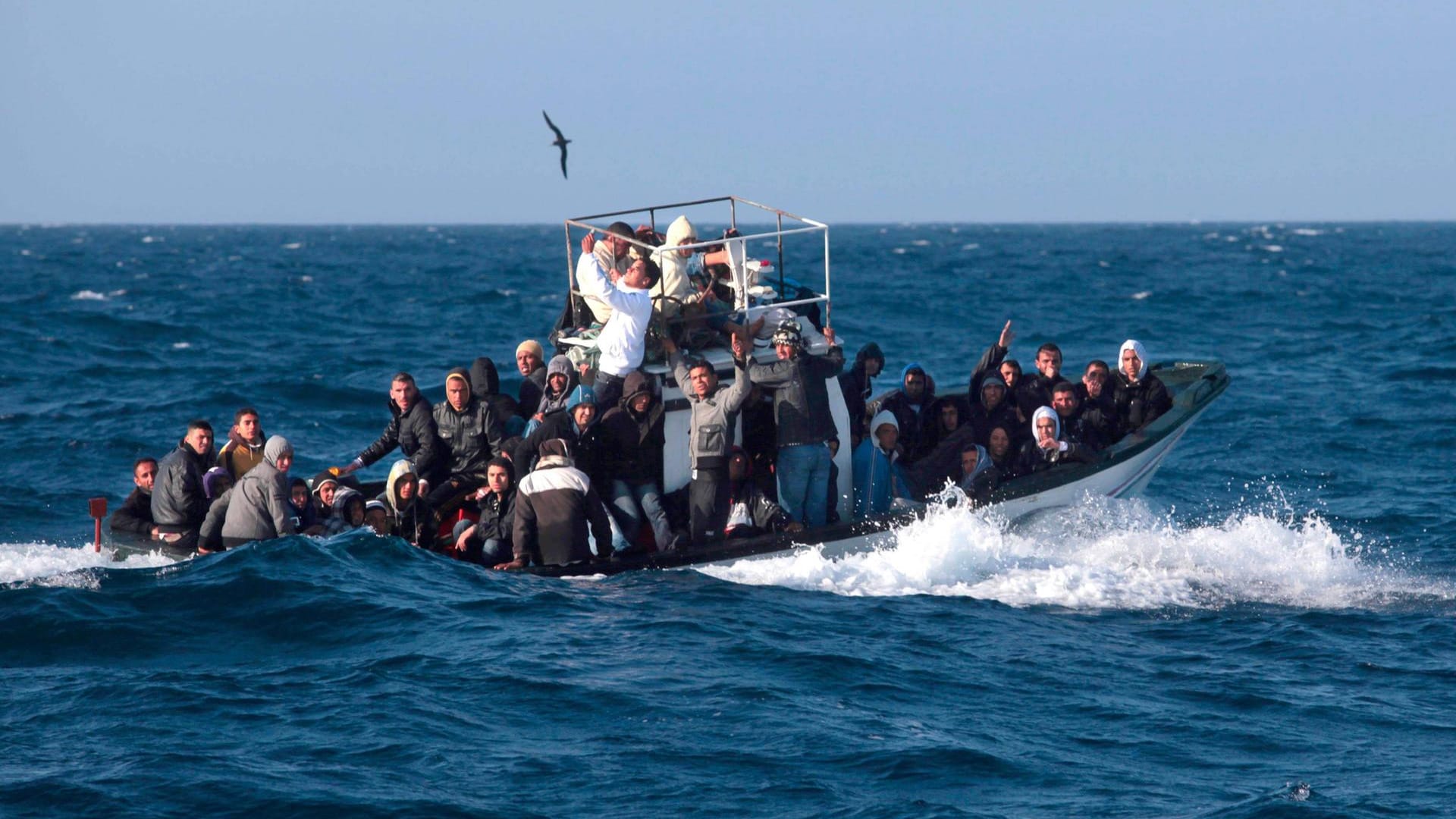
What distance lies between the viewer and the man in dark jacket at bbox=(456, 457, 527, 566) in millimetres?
11773

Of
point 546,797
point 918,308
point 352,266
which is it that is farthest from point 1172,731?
point 352,266

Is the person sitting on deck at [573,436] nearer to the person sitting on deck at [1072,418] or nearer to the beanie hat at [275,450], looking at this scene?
the beanie hat at [275,450]

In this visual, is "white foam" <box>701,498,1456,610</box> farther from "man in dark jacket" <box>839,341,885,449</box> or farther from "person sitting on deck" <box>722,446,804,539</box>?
"man in dark jacket" <box>839,341,885,449</box>

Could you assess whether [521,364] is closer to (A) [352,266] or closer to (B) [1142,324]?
→ (B) [1142,324]

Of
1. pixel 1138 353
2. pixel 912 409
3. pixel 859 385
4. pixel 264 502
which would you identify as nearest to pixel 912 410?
pixel 912 409

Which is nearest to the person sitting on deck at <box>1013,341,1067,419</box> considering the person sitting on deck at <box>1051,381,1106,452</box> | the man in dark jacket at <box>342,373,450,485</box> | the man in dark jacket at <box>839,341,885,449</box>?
the person sitting on deck at <box>1051,381,1106,452</box>

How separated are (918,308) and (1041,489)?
109 ft

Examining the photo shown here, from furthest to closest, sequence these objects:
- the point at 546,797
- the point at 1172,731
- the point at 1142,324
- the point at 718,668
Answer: the point at 1142,324 → the point at 718,668 → the point at 1172,731 → the point at 546,797

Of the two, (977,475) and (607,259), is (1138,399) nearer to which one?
(977,475)

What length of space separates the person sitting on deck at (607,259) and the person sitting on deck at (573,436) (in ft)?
2.53

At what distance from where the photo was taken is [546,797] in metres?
7.91

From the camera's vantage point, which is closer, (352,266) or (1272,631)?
(1272,631)

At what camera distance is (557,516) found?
37.7ft

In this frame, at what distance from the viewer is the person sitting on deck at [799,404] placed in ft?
38.2
